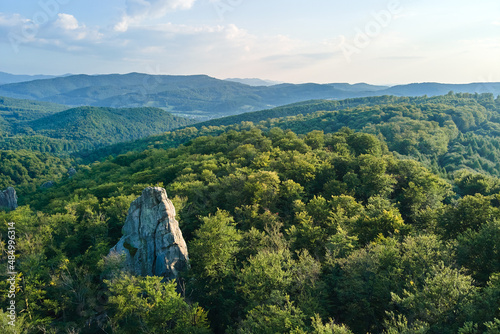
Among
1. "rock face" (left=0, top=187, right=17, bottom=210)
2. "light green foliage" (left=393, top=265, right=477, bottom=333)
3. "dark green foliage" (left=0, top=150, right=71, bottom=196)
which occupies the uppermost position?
"light green foliage" (left=393, top=265, right=477, bottom=333)

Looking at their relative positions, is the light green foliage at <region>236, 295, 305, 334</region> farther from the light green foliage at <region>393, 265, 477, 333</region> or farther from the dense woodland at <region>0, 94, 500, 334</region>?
the light green foliage at <region>393, 265, 477, 333</region>

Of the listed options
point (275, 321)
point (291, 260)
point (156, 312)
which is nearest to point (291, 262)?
point (291, 260)

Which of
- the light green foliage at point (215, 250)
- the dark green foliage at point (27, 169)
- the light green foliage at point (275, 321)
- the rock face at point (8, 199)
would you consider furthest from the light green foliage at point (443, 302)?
the dark green foliage at point (27, 169)

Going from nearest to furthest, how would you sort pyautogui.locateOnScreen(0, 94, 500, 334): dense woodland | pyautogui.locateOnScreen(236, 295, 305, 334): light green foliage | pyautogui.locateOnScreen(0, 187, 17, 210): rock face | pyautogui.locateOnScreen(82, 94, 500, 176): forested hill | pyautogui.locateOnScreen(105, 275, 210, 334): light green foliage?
pyautogui.locateOnScreen(236, 295, 305, 334): light green foliage < pyautogui.locateOnScreen(0, 94, 500, 334): dense woodland < pyautogui.locateOnScreen(105, 275, 210, 334): light green foliage < pyautogui.locateOnScreen(0, 187, 17, 210): rock face < pyautogui.locateOnScreen(82, 94, 500, 176): forested hill

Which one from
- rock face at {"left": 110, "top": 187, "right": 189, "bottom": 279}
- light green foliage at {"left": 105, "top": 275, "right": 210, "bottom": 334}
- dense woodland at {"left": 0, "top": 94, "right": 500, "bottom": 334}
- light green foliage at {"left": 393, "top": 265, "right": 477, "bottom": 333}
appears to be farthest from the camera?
rock face at {"left": 110, "top": 187, "right": 189, "bottom": 279}

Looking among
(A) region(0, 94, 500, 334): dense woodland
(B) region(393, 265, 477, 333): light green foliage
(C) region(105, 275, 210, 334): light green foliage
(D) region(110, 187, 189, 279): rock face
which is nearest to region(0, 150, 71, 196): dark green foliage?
(A) region(0, 94, 500, 334): dense woodland

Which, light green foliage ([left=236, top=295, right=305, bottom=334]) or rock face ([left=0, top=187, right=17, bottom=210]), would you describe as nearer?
light green foliage ([left=236, top=295, right=305, bottom=334])

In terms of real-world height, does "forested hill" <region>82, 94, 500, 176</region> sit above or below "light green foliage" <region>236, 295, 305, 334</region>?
above

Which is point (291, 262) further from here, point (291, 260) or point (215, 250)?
point (215, 250)

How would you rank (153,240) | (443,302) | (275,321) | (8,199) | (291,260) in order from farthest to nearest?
(8,199), (153,240), (291,260), (275,321), (443,302)
